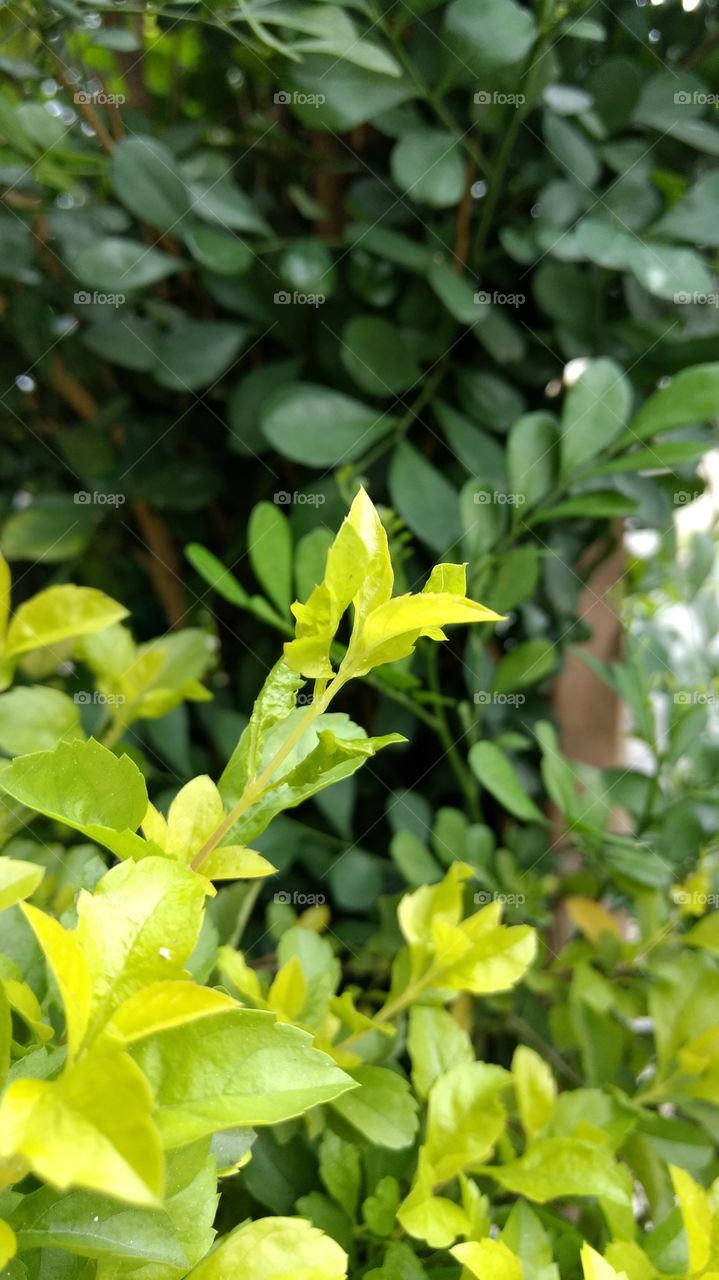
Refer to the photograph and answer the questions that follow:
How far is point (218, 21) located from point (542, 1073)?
1.38 feet

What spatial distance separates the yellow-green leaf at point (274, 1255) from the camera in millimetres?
198

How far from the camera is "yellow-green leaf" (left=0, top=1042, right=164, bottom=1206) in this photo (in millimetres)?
123

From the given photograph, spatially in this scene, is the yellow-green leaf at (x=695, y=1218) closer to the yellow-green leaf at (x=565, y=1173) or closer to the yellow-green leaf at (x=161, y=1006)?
the yellow-green leaf at (x=565, y=1173)

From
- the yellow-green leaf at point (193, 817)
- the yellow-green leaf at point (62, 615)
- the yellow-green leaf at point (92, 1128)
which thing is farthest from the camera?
the yellow-green leaf at point (62, 615)

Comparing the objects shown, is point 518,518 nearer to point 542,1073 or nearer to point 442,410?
point 442,410

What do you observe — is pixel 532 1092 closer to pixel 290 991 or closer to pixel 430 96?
pixel 290 991

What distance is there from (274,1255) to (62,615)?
230 mm

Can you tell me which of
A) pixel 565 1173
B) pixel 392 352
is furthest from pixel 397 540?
pixel 565 1173

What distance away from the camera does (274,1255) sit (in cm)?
20

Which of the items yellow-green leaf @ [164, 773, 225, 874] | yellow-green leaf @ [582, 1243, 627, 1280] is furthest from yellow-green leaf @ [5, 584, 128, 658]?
yellow-green leaf @ [582, 1243, 627, 1280]

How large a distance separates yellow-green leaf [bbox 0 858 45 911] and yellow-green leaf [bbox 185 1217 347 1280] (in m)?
0.10

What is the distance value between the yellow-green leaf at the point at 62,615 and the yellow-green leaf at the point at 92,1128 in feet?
0.72

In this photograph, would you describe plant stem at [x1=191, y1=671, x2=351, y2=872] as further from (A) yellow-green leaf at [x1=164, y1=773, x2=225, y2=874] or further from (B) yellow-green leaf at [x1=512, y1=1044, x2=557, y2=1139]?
(B) yellow-green leaf at [x1=512, y1=1044, x2=557, y2=1139]

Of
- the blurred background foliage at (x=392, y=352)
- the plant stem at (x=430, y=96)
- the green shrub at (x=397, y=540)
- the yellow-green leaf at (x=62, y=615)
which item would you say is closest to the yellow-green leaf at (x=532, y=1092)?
the green shrub at (x=397, y=540)
